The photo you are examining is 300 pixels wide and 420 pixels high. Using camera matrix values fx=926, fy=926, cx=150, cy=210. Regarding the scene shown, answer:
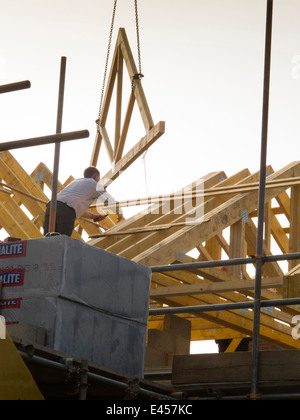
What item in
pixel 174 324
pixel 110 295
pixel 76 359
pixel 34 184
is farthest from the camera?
pixel 34 184

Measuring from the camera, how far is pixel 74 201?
11.3 meters

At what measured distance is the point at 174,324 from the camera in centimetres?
1284

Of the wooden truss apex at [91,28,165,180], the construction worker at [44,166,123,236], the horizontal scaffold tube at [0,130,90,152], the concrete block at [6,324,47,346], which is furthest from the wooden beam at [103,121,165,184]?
the horizontal scaffold tube at [0,130,90,152]

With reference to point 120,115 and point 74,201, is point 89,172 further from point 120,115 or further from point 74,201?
point 120,115

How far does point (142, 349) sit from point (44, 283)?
4.25 feet

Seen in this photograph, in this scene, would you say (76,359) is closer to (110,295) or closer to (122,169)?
(110,295)

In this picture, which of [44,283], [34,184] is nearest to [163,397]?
[44,283]

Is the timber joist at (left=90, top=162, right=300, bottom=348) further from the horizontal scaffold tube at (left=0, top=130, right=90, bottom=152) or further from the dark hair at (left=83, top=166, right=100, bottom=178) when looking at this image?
the horizontal scaffold tube at (left=0, top=130, right=90, bottom=152)

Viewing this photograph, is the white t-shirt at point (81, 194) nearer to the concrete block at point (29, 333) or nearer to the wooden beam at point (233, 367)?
the wooden beam at point (233, 367)

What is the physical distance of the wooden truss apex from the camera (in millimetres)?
12219

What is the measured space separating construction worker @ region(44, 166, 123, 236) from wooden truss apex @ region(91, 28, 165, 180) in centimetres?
101

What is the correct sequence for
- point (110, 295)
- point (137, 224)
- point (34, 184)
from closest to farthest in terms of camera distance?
point (110, 295) → point (137, 224) → point (34, 184)

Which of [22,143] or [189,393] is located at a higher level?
[22,143]

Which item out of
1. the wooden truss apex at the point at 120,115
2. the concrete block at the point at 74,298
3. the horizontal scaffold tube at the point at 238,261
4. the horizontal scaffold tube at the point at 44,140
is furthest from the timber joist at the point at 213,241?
the horizontal scaffold tube at the point at 44,140
